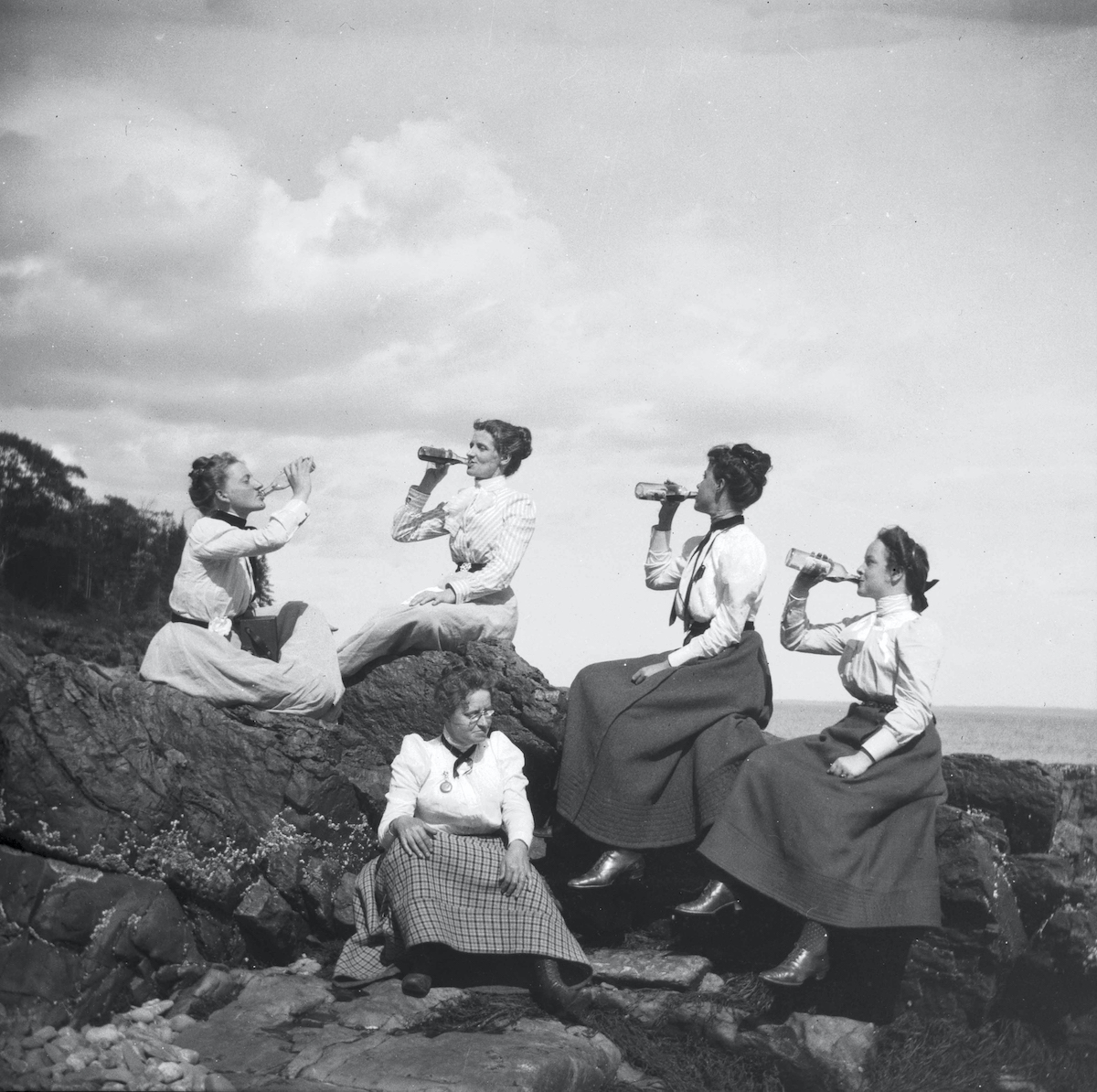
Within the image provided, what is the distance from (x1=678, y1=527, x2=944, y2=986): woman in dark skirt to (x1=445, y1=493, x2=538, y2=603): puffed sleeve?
6.35ft

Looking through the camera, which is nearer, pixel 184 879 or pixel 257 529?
pixel 184 879

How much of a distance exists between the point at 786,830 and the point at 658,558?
1.66 metres

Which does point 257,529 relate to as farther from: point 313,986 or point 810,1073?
point 810,1073

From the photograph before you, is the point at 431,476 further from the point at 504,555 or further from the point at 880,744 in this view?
the point at 880,744

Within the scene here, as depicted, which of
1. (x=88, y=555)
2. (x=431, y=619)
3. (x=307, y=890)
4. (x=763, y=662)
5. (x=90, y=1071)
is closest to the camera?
(x=90, y=1071)

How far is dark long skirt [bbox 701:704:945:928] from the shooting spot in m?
5.36

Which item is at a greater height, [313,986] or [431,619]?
[431,619]

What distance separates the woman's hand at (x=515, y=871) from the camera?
534 centimetres

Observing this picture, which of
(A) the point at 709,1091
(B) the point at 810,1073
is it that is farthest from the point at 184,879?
(B) the point at 810,1073

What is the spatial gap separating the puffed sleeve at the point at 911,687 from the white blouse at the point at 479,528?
7.66 ft

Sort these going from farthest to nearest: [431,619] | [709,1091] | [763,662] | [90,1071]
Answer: [431,619] → [763,662] → [709,1091] → [90,1071]

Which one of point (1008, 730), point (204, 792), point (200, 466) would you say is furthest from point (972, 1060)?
point (1008, 730)

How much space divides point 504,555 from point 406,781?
1.82m

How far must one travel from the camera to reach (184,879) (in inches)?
218
